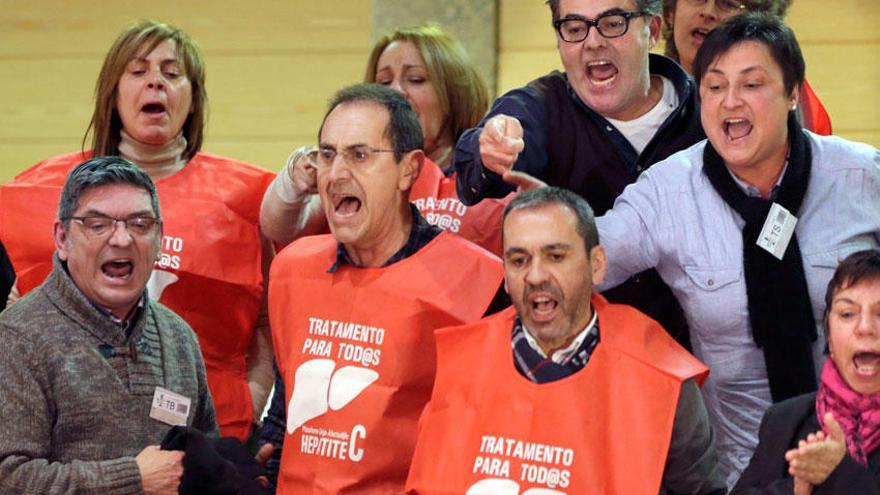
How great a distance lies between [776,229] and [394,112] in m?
0.86

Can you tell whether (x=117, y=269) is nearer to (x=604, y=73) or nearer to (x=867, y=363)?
(x=604, y=73)

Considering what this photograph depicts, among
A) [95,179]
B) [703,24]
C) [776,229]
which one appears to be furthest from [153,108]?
[776,229]

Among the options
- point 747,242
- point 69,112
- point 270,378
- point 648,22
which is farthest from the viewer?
point 69,112

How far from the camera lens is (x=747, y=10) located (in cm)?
357

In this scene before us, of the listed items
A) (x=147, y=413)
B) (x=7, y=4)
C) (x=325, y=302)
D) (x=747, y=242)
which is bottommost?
(x=147, y=413)

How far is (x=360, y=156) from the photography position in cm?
305

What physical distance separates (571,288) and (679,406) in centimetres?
30

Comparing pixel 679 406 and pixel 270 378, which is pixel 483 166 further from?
pixel 270 378

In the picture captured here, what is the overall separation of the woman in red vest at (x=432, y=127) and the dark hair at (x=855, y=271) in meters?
1.07

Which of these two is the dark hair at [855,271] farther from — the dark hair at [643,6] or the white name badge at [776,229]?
the dark hair at [643,6]

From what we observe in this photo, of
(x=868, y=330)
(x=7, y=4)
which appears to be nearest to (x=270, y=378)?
(x=868, y=330)

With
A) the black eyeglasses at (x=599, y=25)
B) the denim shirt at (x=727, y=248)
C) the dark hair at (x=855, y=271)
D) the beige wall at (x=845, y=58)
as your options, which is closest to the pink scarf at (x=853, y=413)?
the dark hair at (x=855, y=271)

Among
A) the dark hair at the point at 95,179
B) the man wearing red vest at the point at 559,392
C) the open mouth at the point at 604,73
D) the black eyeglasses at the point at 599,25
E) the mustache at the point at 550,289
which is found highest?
the black eyeglasses at the point at 599,25

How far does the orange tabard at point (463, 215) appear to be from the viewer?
3539 millimetres
